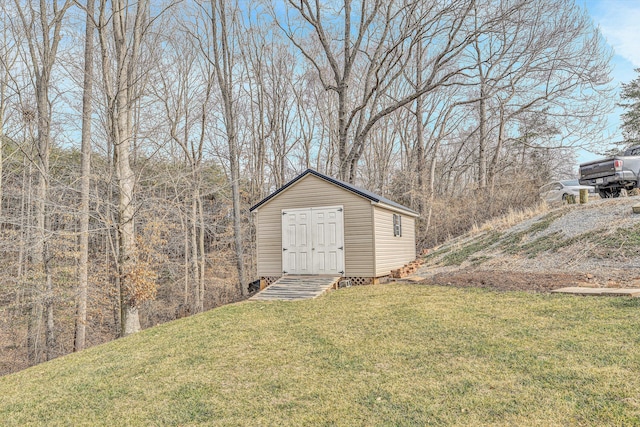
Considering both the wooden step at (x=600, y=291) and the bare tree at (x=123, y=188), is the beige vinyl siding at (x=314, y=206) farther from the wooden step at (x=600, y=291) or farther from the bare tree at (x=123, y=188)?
the wooden step at (x=600, y=291)

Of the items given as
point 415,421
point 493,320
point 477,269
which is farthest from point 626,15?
point 415,421

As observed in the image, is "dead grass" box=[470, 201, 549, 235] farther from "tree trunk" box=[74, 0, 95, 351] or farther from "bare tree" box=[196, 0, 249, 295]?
"tree trunk" box=[74, 0, 95, 351]

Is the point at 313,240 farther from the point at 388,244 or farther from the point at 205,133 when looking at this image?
the point at 205,133

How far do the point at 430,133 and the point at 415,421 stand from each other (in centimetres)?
2275

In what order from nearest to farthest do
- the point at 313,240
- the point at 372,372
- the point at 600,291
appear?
the point at 372,372, the point at 600,291, the point at 313,240

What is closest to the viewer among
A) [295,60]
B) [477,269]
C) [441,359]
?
[441,359]

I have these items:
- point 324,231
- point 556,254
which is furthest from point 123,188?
point 556,254

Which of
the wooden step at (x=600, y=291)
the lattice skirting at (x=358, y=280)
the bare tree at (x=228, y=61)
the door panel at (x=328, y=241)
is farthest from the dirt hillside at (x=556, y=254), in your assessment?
the bare tree at (x=228, y=61)

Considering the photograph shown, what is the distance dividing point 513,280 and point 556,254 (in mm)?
2247

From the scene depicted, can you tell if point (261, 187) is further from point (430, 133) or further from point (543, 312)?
point (543, 312)

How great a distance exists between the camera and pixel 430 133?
23.6m

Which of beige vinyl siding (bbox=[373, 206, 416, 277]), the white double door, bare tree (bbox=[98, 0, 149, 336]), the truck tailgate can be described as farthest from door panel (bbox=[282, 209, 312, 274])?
the truck tailgate

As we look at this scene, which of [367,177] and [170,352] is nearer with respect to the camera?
[170,352]

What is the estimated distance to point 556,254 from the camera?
9547mm
